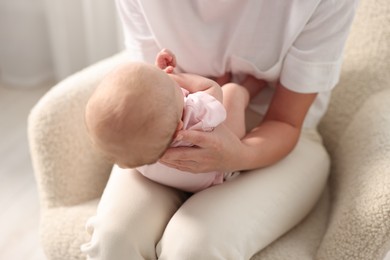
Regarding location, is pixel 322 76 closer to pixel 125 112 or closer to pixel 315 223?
pixel 315 223

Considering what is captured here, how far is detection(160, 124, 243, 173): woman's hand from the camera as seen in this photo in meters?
0.79

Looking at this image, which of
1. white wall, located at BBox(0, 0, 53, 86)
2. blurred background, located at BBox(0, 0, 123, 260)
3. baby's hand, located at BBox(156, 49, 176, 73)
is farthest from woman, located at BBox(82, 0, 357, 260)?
white wall, located at BBox(0, 0, 53, 86)

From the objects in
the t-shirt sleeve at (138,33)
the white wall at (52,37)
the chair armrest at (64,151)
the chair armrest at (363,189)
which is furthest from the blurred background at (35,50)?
the chair armrest at (363,189)

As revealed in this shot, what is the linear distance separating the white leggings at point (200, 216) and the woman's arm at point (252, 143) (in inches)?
1.3

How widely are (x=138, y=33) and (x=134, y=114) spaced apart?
0.36 m

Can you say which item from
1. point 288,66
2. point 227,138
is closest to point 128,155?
point 227,138

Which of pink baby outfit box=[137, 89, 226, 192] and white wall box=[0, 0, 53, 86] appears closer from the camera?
pink baby outfit box=[137, 89, 226, 192]

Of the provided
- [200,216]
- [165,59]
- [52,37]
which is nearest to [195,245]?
[200,216]

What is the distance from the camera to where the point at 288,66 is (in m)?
0.94

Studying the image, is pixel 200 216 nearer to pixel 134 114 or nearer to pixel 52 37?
pixel 134 114

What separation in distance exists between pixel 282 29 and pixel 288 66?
6 centimetres

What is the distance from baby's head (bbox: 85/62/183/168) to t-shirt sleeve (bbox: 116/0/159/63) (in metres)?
0.29

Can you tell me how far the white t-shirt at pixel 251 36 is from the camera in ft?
2.94

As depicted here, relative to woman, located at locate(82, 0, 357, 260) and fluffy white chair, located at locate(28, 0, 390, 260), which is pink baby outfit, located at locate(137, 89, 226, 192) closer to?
woman, located at locate(82, 0, 357, 260)
